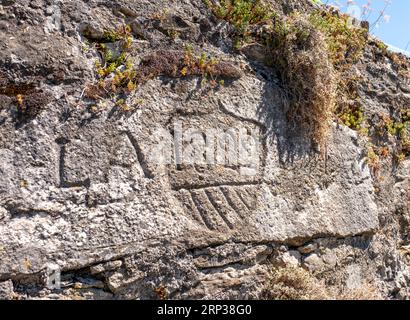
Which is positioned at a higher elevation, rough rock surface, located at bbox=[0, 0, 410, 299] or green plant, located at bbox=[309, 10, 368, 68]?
green plant, located at bbox=[309, 10, 368, 68]

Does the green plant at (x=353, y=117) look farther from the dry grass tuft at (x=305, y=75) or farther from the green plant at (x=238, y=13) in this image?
the green plant at (x=238, y=13)

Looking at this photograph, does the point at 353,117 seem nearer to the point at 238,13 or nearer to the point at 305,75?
the point at 305,75

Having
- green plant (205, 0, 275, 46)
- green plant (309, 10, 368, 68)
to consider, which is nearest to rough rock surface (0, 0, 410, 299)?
green plant (205, 0, 275, 46)

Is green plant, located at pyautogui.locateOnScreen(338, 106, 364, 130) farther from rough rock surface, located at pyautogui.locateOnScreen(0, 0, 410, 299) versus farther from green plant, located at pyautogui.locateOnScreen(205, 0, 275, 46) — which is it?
green plant, located at pyautogui.locateOnScreen(205, 0, 275, 46)

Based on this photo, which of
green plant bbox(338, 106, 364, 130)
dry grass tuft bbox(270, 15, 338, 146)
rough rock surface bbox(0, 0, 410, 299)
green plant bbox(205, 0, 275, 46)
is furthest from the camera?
green plant bbox(338, 106, 364, 130)

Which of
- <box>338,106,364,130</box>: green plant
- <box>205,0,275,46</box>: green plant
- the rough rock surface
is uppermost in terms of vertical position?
<box>205,0,275,46</box>: green plant

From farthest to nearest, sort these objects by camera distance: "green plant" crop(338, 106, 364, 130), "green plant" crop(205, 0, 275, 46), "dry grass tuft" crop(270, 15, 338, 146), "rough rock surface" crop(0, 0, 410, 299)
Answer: "green plant" crop(338, 106, 364, 130), "dry grass tuft" crop(270, 15, 338, 146), "green plant" crop(205, 0, 275, 46), "rough rock surface" crop(0, 0, 410, 299)

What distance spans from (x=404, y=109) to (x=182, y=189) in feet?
7.95

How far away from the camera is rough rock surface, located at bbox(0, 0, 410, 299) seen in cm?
259

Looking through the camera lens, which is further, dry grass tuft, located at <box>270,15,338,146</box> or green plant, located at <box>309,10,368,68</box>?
green plant, located at <box>309,10,368,68</box>

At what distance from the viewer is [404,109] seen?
4527 mm

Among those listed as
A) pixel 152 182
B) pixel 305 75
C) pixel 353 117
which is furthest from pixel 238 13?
pixel 152 182
